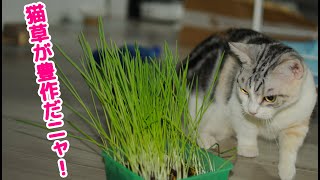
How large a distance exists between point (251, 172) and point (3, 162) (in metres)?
0.69

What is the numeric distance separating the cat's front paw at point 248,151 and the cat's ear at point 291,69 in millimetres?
294

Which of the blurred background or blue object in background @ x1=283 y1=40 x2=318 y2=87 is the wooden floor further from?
the blurred background

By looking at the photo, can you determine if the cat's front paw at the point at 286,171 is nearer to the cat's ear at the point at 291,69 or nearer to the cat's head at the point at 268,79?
the cat's head at the point at 268,79

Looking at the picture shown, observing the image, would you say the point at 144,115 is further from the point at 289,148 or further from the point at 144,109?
the point at 289,148

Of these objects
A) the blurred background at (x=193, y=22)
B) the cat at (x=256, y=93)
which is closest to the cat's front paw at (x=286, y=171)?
the cat at (x=256, y=93)

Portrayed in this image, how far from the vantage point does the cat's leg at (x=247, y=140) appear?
138 cm

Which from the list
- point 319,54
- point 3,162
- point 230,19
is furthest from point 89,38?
point 3,162

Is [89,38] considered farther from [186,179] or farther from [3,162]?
[186,179]

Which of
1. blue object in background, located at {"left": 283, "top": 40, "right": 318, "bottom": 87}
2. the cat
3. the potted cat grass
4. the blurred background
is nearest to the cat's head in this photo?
the cat

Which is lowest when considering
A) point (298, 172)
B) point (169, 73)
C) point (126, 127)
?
point (298, 172)

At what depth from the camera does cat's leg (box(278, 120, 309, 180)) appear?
1.25m

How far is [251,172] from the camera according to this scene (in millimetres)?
1285

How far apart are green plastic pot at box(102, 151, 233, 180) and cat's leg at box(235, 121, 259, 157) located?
0.99ft

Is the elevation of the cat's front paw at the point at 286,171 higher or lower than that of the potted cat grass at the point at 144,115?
lower
